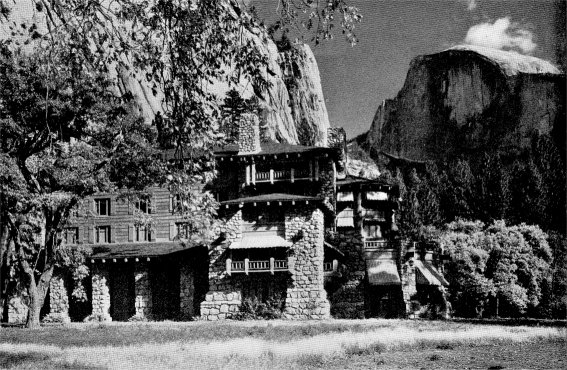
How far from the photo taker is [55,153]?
30.3 m

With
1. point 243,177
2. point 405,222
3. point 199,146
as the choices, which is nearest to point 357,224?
point 243,177

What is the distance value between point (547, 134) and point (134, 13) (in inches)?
2586

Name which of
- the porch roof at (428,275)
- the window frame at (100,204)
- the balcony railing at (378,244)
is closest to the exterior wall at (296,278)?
the balcony railing at (378,244)

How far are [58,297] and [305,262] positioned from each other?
2020 centimetres

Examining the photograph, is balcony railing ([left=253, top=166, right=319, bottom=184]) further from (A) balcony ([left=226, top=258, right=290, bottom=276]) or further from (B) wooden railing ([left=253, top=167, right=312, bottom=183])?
(A) balcony ([left=226, top=258, right=290, bottom=276])

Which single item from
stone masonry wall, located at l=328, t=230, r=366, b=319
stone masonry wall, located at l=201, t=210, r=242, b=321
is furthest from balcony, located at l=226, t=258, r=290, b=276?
stone masonry wall, located at l=328, t=230, r=366, b=319

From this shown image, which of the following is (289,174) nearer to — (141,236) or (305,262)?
(305,262)

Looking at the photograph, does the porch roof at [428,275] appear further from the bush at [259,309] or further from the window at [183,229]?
the window at [183,229]

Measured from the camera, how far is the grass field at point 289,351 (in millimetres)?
15695

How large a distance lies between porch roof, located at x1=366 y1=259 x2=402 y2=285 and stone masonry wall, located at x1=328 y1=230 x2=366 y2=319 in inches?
28.2

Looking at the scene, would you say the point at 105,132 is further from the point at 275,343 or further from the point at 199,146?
the point at 199,146

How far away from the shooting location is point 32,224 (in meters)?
38.1

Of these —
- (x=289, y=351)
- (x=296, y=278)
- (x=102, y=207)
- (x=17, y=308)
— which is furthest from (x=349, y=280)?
(x=289, y=351)

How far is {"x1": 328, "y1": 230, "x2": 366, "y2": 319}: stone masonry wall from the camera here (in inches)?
1672
